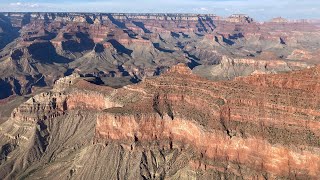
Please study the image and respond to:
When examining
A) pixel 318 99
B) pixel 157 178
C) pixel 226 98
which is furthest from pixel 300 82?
pixel 157 178

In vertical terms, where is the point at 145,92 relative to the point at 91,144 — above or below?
above

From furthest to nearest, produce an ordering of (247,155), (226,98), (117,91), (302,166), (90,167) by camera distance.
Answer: (117,91) → (90,167) → (226,98) → (247,155) → (302,166)

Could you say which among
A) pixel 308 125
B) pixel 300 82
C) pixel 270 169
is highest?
pixel 300 82

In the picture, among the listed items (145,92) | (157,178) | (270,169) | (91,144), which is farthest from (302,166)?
(91,144)

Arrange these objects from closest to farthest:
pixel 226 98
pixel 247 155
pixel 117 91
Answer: pixel 247 155 < pixel 226 98 < pixel 117 91

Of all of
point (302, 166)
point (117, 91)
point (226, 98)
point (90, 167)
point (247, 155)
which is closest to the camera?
point (302, 166)

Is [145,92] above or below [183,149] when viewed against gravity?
above

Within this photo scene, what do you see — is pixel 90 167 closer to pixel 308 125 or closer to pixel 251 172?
pixel 251 172

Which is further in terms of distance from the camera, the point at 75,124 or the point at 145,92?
the point at 75,124

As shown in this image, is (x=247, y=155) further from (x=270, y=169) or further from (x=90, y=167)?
(x=90, y=167)
